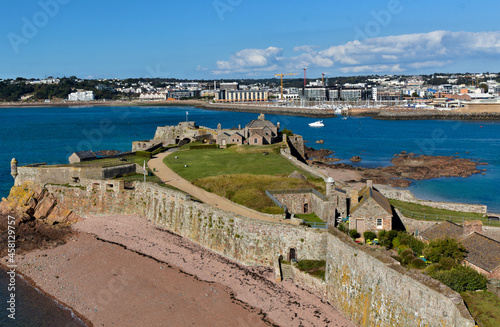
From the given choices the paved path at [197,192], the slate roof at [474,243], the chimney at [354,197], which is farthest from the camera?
the paved path at [197,192]

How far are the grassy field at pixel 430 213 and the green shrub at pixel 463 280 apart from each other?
10.0 metres

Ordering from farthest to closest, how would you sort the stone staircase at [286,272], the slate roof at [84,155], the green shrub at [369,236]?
the slate roof at [84,155] < the green shrub at [369,236] < the stone staircase at [286,272]

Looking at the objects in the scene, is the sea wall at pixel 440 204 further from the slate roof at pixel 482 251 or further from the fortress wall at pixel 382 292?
the fortress wall at pixel 382 292

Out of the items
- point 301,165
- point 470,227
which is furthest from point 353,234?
point 301,165

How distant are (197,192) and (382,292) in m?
20.7

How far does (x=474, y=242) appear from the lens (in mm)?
24234

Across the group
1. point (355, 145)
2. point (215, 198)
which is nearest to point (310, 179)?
point (215, 198)

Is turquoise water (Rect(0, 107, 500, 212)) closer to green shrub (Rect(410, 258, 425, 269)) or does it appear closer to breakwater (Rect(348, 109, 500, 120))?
breakwater (Rect(348, 109, 500, 120))

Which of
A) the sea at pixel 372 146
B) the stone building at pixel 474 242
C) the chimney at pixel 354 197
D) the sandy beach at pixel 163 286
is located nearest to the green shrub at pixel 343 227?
the chimney at pixel 354 197

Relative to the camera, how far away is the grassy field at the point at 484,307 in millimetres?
17266

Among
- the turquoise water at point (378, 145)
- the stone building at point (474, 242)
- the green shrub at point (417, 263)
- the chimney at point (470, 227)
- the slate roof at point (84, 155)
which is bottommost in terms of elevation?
the turquoise water at point (378, 145)

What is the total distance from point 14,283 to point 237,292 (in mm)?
14190

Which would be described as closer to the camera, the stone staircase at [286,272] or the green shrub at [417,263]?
the green shrub at [417,263]

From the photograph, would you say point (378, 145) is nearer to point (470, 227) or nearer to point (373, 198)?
point (373, 198)
